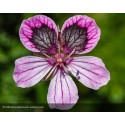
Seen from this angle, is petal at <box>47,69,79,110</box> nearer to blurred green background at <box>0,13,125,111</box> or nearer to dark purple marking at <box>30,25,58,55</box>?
dark purple marking at <box>30,25,58,55</box>

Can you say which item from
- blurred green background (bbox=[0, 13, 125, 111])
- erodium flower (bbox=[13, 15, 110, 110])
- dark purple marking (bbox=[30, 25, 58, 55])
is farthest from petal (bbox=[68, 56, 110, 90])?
blurred green background (bbox=[0, 13, 125, 111])

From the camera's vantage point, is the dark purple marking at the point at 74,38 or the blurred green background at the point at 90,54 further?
the blurred green background at the point at 90,54

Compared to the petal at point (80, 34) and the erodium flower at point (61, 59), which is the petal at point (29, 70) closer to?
the erodium flower at point (61, 59)

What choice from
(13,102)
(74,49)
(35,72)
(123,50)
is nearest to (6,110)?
(13,102)

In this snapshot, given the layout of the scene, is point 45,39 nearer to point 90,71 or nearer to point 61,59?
point 61,59

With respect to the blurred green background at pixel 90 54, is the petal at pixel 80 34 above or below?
above

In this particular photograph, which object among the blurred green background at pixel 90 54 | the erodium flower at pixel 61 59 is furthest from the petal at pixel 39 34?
the blurred green background at pixel 90 54

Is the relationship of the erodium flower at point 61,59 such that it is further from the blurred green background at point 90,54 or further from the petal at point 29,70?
the blurred green background at point 90,54

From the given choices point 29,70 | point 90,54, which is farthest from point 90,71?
point 90,54
